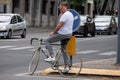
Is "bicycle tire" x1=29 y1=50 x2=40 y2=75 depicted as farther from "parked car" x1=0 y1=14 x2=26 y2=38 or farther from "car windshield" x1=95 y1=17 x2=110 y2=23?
"car windshield" x1=95 y1=17 x2=110 y2=23

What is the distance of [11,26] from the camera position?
30984 mm

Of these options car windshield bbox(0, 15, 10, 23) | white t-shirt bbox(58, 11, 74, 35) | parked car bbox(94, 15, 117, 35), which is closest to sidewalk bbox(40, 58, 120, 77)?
white t-shirt bbox(58, 11, 74, 35)

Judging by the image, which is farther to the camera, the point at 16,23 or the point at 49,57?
the point at 16,23

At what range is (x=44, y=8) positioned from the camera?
60.7 meters

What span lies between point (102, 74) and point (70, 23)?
→ 1.58m

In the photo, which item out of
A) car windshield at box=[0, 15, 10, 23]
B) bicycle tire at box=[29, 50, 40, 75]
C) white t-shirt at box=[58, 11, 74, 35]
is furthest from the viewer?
car windshield at box=[0, 15, 10, 23]

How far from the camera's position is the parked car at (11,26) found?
3039cm

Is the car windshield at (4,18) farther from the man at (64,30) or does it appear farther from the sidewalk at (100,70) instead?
the man at (64,30)

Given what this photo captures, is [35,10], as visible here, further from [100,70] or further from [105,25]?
[100,70]

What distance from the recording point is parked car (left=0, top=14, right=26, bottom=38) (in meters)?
30.4

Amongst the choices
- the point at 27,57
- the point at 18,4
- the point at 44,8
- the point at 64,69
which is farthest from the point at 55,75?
the point at 44,8

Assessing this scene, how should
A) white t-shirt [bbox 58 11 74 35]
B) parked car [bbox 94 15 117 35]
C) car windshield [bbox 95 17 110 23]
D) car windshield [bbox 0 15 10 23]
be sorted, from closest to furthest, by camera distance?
white t-shirt [bbox 58 11 74 35]
car windshield [bbox 0 15 10 23]
parked car [bbox 94 15 117 35]
car windshield [bbox 95 17 110 23]

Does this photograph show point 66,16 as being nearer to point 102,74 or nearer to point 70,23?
point 70,23

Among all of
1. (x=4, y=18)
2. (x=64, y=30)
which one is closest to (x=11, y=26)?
(x=4, y=18)
